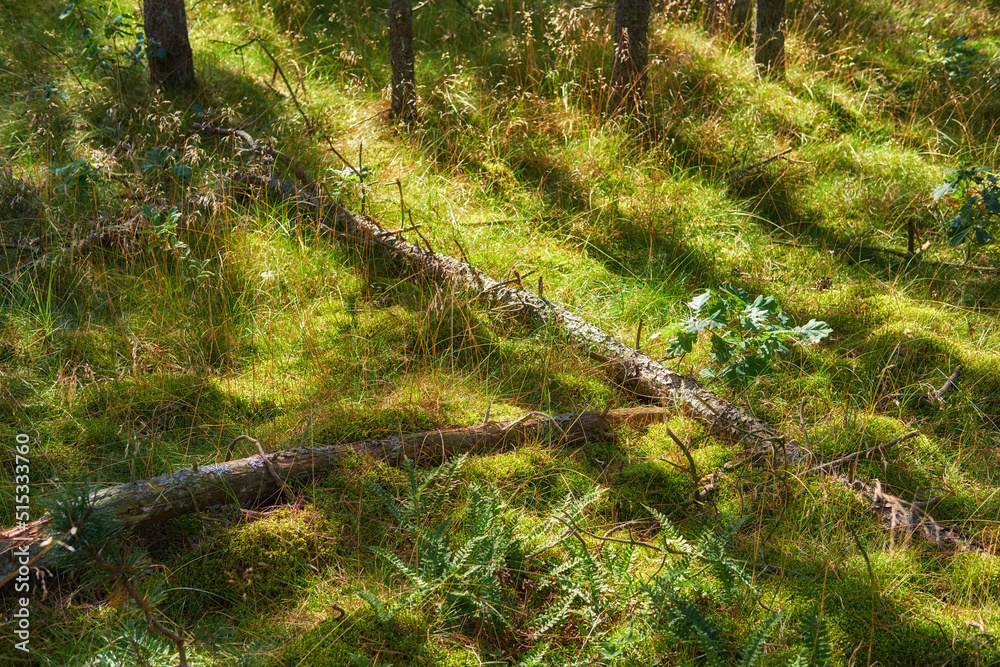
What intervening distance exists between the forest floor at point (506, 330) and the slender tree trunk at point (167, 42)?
243mm

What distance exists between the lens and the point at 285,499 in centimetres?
323

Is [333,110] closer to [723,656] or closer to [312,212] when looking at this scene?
[312,212]

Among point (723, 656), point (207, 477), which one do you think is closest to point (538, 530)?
point (723, 656)

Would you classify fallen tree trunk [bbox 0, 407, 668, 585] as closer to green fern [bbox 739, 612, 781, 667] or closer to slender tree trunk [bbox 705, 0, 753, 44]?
green fern [bbox 739, 612, 781, 667]

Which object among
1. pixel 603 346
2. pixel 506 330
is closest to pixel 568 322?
pixel 603 346

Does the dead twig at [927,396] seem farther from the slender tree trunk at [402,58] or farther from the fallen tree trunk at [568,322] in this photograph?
the slender tree trunk at [402,58]

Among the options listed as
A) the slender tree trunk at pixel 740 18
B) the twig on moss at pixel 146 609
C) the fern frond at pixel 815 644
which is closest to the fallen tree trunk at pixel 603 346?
the fern frond at pixel 815 644

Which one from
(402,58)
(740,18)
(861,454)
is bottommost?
(861,454)

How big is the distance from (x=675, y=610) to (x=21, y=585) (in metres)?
2.51

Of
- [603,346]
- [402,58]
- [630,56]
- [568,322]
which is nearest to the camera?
[603,346]

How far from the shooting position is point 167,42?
228 inches

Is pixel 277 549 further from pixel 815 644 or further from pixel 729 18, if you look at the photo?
pixel 729 18

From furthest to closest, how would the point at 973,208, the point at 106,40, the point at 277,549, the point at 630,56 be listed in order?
the point at 106,40, the point at 630,56, the point at 973,208, the point at 277,549

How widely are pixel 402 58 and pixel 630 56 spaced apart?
6.34 ft
